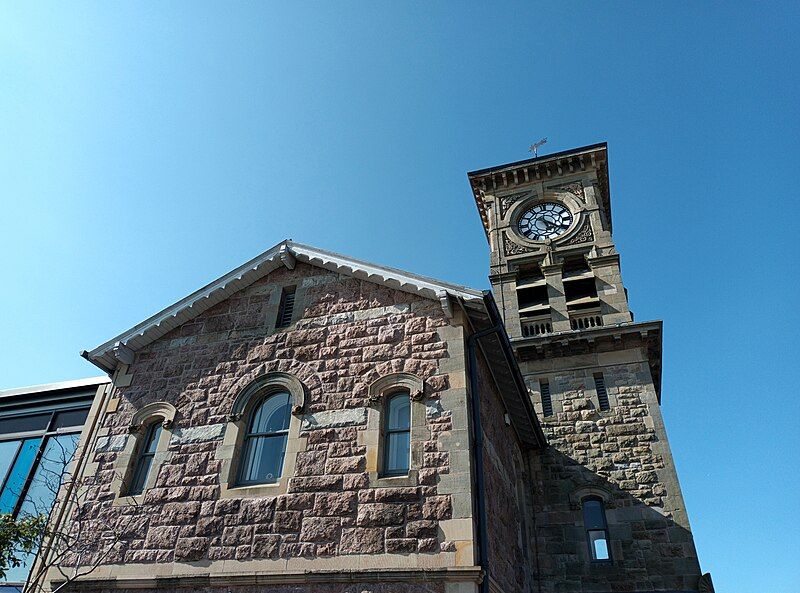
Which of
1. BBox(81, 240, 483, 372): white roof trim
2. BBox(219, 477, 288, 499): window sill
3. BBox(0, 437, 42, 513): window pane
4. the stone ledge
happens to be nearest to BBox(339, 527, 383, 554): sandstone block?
the stone ledge

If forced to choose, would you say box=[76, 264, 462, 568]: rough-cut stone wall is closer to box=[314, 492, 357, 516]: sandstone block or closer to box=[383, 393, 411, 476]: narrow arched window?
box=[314, 492, 357, 516]: sandstone block

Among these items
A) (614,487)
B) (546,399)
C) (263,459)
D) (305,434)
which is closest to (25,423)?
(263,459)

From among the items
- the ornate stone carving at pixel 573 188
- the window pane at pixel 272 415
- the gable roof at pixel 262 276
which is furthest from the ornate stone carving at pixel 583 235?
the window pane at pixel 272 415

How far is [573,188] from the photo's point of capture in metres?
26.2

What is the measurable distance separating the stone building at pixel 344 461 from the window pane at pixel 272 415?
5 centimetres

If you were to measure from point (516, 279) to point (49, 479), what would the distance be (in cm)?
1788

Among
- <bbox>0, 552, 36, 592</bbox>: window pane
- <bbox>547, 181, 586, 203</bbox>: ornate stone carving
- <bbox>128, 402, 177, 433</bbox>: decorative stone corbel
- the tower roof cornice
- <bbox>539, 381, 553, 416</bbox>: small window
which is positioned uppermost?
the tower roof cornice

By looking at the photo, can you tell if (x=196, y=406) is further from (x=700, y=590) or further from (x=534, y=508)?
(x=700, y=590)

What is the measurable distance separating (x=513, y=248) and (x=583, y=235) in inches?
118

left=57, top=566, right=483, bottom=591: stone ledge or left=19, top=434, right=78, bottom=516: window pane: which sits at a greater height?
left=19, top=434, right=78, bottom=516: window pane

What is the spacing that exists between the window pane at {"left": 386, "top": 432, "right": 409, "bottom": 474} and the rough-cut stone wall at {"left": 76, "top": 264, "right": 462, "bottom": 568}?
1.46ft

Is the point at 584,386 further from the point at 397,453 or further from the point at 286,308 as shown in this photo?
the point at 286,308

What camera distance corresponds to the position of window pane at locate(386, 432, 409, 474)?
10062 mm

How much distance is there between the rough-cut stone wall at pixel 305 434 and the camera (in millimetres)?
9492
